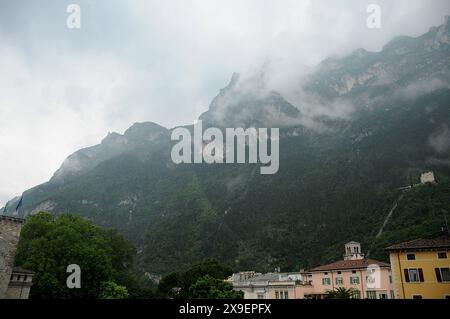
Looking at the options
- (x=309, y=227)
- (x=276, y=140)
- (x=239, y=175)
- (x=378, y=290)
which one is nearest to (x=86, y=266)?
(x=378, y=290)

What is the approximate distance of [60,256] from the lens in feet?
Answer: 124

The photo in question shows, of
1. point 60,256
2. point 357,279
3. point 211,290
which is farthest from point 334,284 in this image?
point 60,256

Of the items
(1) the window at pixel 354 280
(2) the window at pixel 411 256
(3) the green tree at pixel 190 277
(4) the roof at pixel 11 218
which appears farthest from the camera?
(3) the green tree at pixel 190 277

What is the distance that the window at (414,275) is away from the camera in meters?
34.4

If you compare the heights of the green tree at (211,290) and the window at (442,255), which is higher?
the window at (442,255)

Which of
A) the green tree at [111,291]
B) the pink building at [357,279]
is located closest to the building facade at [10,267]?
the green tree at [111,291]

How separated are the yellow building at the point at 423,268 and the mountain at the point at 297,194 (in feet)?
147

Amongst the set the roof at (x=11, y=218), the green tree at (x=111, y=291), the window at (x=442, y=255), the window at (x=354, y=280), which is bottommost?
the green tree at (x=111, y=291)

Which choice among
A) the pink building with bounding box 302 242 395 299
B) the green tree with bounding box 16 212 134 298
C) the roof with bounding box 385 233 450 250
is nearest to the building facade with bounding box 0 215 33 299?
the green tree with bounding box 16 212 134 298

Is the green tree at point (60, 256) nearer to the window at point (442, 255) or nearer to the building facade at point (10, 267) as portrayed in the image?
the building facade at point (10, 267)

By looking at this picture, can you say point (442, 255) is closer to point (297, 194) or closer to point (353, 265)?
point (353, 265)

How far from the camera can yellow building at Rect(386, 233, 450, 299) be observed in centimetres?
3328

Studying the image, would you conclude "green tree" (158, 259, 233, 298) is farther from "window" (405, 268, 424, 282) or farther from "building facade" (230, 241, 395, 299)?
"window" (405, 268, 424, 282)
